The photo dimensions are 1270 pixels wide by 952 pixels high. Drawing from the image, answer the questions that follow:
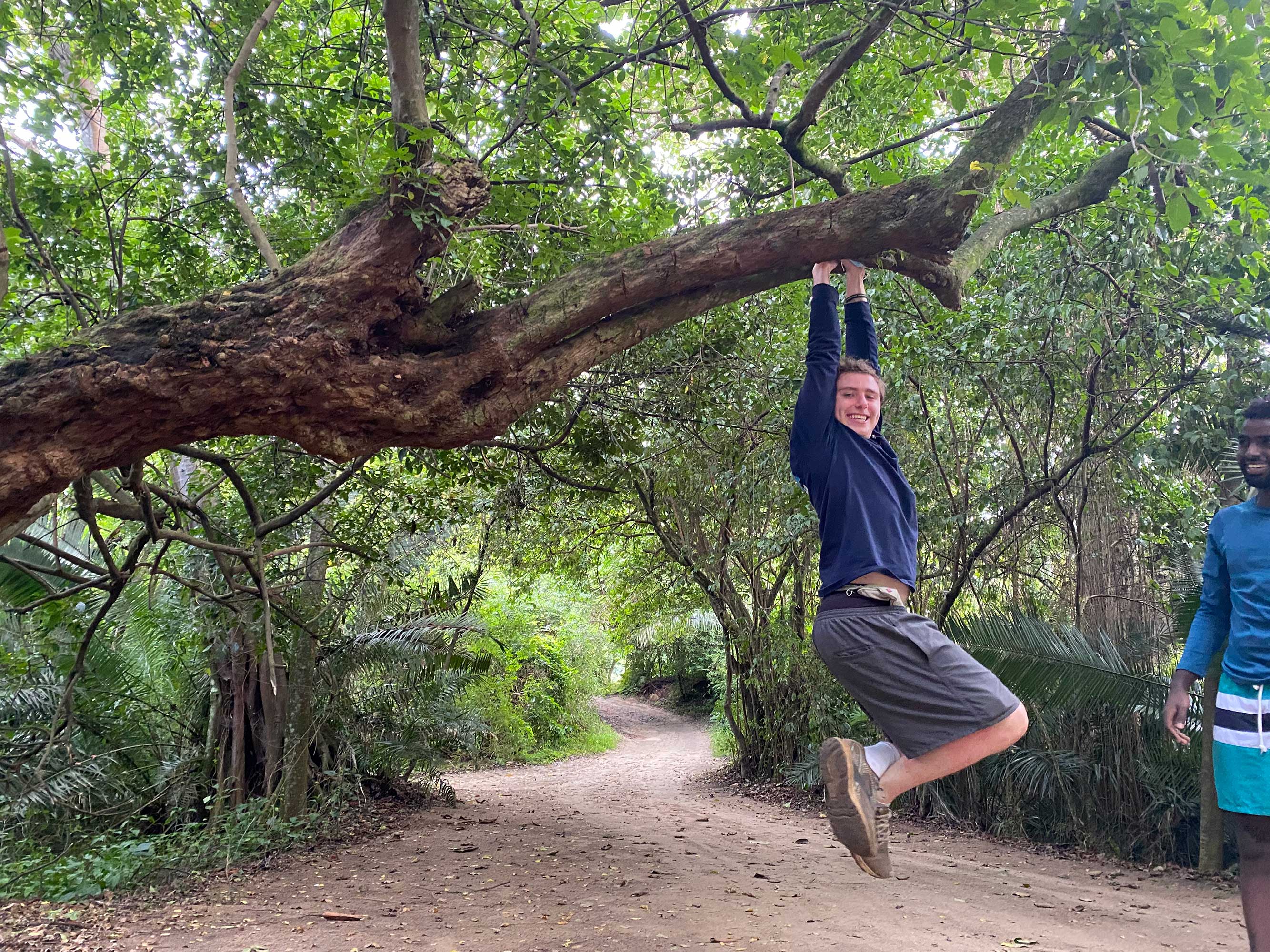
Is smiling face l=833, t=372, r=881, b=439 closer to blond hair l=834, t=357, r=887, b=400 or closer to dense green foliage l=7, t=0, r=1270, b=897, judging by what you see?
blond hair l=834, t=357, r=887, b=400

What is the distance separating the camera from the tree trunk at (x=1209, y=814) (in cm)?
542

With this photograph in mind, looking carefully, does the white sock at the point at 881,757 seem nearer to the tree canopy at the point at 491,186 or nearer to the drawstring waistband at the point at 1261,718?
the drawstring waistband at the point at 1261,718

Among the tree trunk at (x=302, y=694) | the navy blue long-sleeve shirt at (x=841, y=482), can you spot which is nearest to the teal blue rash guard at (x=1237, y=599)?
the navy blue long-sleeve shirt at (x=841, y=482)

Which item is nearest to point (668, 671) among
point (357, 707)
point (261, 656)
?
point (357, 707)

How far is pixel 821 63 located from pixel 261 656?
24.0ft

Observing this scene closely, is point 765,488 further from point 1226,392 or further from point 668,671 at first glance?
point 668,671

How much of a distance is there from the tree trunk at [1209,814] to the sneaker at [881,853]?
13.3ft

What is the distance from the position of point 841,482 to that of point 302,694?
755 cm

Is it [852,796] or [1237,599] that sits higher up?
[1237,599]

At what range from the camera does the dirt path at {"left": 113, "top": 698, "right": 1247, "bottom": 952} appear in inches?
167

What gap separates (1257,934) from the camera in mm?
2727

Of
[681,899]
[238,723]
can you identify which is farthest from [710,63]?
[238,723]

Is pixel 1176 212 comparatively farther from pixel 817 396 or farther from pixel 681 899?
pixel 681 899

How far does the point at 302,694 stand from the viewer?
862 cm
